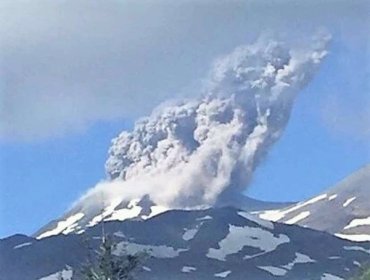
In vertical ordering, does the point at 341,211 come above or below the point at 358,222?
above

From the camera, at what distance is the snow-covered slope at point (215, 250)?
52.6 feet

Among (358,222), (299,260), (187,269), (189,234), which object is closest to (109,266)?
(187,269)

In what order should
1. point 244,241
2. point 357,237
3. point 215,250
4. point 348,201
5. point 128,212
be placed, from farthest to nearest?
1. point 244,241
2. point 215,250
3. point 348,201
4. point 357,237
5. point 128,212

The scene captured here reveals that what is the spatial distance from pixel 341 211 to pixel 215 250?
243cm

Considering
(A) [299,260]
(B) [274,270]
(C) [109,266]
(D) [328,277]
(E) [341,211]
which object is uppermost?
(E) [341,211]

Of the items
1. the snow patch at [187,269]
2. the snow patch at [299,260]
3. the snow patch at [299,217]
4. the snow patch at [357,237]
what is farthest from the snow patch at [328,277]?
the snow patch at [187,269]

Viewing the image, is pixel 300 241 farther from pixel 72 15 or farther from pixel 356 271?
pixel 72 15

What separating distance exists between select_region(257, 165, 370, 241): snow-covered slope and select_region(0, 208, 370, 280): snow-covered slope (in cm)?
22

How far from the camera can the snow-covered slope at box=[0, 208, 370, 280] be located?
16.0m

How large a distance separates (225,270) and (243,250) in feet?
3.60

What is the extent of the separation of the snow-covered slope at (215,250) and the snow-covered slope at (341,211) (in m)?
0.22

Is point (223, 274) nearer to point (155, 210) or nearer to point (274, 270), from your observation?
point (274, 270)

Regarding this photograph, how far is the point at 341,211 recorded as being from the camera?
17297mm

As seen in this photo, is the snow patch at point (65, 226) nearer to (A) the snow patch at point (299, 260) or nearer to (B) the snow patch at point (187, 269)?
(B) the snow patch at point (187, 269)
